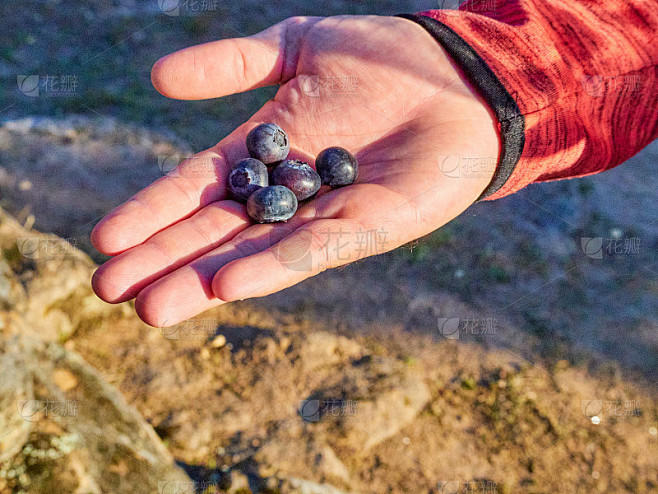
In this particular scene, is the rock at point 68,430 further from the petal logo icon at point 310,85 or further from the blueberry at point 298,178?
the petal logo icon at point 310,85

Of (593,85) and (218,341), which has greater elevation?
(593,85)

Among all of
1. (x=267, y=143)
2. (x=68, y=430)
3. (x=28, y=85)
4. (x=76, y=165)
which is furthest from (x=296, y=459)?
(x=28, y=85)

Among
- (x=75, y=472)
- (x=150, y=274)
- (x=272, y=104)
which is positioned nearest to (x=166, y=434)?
(x=75, y=472)

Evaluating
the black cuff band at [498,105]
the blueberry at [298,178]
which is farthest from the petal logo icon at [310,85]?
the black cuff band at [498,105]

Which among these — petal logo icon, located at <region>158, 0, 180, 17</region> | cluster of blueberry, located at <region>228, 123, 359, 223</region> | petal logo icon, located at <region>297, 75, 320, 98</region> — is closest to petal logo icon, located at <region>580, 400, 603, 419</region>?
cluster of blueberry, located at <region>228, 123, 359, 223</region>

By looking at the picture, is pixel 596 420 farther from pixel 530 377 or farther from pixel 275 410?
pixel 275 410

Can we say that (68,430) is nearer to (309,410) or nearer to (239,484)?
(239,484)
